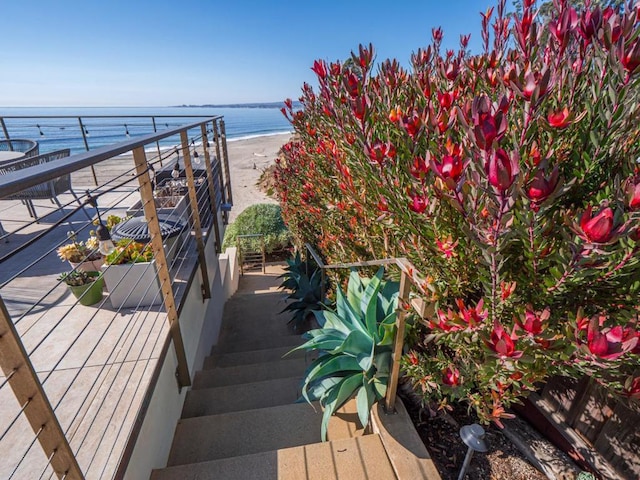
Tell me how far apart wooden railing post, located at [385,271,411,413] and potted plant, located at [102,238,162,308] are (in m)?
1.62

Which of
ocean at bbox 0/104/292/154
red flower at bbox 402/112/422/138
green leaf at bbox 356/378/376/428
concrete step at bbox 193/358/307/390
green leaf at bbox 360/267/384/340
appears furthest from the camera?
ocean at bbox 0/104/292/154

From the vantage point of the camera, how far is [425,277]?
136 centimetres

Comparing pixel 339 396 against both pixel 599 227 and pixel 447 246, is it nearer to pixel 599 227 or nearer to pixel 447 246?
pixel 447 246

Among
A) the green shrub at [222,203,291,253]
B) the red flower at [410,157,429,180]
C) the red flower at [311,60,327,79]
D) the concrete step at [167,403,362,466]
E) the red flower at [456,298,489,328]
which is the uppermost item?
the red flower at [311,60,327,79]

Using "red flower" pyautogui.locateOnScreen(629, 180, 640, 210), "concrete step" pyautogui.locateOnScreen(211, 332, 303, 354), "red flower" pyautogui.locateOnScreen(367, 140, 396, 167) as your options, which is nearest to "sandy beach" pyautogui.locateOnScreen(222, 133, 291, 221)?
"concrete step" pyautogui.locateOnScreen(211, 332, 303, 354)

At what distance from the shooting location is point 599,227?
709 mm

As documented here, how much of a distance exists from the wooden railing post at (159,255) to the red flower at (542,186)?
5.47ft

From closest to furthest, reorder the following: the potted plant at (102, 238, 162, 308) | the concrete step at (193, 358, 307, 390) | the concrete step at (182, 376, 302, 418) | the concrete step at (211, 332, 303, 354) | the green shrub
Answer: the potted plant at (102, 238, 162, 308) → the concrete step at (182, 376, 302, 418) → the concrete step at (193, 358, 307, 390) → the concrete step at (211, 332, 303, 354) → the green shrub

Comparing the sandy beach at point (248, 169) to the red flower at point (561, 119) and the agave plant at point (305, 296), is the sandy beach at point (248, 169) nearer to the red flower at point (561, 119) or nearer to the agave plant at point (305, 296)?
the agave plant at point (305, 296)

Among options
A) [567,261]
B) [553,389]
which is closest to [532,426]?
[553,389]

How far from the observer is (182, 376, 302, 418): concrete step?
2.33m

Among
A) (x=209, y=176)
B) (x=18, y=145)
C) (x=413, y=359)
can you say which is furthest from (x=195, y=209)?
(x=18, y=145)

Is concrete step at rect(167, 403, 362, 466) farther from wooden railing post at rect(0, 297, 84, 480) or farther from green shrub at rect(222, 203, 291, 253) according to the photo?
green shrub at rect(222, 203, 291, 253)

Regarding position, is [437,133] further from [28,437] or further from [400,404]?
[28,437]
